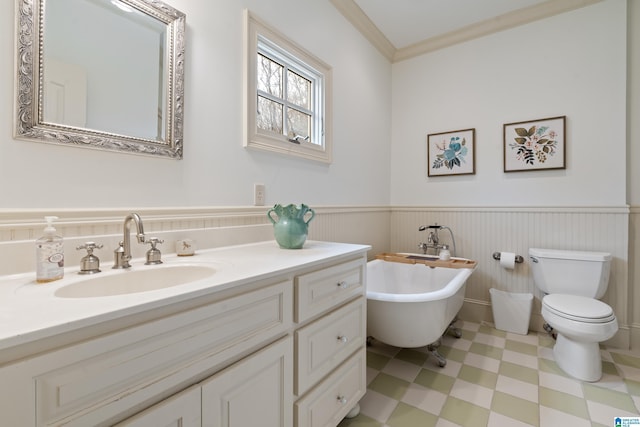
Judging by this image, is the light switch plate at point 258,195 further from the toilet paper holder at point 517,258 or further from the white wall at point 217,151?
the toilet paper holder at point 517,258

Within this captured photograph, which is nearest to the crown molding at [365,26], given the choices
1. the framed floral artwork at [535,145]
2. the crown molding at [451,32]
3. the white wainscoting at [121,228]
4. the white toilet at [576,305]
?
the crown molding at [451,32]

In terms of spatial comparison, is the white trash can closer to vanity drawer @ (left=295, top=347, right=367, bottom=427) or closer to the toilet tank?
the toilet tank

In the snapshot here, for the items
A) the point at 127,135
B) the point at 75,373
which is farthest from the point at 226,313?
the point at 127,135

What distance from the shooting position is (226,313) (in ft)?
2.64

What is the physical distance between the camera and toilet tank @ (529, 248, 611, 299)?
2021 mm

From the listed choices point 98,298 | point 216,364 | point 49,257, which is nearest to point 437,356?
point 216,364

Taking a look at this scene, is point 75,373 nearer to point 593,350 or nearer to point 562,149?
point 593,350

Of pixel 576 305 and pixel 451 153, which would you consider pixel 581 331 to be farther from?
pixel 451 153

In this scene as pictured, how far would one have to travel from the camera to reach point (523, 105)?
244 cm

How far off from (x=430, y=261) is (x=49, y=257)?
236cm

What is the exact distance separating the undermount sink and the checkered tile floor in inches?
40.7

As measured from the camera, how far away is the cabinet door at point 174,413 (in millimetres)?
635

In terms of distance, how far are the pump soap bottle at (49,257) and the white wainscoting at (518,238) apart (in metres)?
2.67

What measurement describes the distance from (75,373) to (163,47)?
1210 mm
